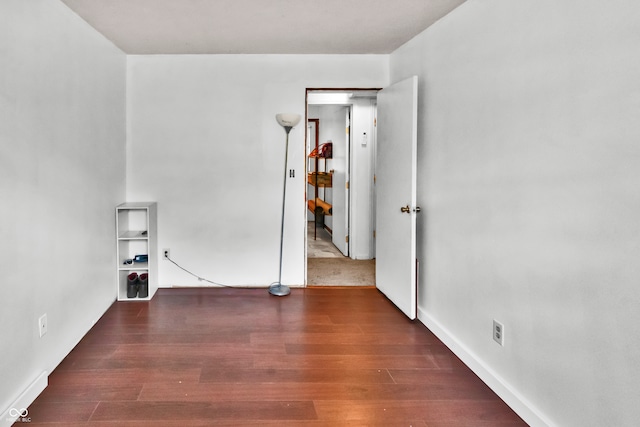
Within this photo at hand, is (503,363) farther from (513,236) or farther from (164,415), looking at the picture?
(164,415)

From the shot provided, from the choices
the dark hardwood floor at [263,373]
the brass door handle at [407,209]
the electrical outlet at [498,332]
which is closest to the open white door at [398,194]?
the brass door handle at [407,209]

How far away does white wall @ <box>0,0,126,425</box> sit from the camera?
2160 mm

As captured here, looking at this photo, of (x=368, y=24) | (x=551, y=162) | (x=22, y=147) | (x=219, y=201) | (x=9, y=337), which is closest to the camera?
(x=551, y=162)

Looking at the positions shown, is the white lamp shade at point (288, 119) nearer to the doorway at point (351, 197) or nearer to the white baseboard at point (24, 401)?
the doorway at point (351, 197)

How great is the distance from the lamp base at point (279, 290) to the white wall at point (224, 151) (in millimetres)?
187

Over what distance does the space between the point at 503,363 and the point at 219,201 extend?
117 inches

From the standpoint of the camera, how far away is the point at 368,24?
3340mm

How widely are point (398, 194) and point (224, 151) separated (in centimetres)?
179

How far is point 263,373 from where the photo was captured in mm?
2598

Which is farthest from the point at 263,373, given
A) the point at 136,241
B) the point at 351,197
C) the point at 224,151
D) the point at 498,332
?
the point at 351,197

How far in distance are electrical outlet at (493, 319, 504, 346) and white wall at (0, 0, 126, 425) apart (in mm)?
2466

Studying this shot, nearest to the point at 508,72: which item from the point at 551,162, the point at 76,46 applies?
the point at 551,162

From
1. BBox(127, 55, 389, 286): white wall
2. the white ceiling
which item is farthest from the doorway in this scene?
the white ceiling

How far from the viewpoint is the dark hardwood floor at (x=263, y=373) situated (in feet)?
7.09
